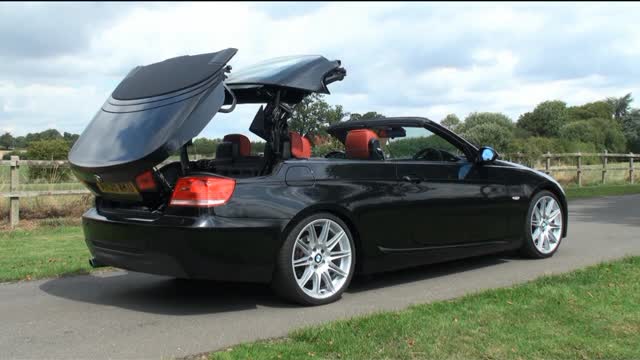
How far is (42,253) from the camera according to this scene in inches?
334

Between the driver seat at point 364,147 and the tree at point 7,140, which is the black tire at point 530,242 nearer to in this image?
the driver seat at point 364,147

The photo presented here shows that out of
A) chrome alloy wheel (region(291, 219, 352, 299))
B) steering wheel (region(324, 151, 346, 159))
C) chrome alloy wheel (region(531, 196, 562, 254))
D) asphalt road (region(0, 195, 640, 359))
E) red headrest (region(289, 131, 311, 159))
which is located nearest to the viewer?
asphalt road (region(0, 195, 640, 359))

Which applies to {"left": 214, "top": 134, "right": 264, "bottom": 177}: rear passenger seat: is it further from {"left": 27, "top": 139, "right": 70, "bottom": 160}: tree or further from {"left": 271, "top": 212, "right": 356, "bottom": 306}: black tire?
{"left": 27, "top": 139, "right": 70, "bottom": 160}: tree

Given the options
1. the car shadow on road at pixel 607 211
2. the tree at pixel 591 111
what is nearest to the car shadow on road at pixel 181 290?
the car shadow on road at pixel 607 211

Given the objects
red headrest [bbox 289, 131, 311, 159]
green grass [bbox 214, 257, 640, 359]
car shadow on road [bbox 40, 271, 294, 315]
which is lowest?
car shadow on road [bbox 40, 271, 294, 315]

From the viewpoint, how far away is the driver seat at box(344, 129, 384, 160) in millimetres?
6078

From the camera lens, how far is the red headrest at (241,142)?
6.20m

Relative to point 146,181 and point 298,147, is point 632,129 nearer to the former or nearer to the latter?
point 298,147

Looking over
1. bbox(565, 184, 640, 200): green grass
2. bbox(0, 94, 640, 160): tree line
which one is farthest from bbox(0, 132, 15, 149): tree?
bbox(565, 184, 640, 200): green grass

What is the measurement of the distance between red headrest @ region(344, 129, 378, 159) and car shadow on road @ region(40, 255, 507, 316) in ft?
4.06

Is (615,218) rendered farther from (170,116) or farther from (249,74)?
(170,116)

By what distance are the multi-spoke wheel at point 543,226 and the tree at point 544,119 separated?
64.0 m

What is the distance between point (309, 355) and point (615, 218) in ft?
30.6

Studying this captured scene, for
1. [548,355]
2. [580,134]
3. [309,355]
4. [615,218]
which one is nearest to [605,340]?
[548,355]
